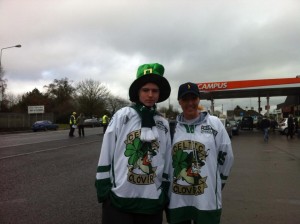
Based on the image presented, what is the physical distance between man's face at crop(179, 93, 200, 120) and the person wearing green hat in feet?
1.33

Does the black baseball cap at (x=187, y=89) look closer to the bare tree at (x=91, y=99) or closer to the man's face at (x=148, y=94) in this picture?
the man's face at (x=148, y=94)

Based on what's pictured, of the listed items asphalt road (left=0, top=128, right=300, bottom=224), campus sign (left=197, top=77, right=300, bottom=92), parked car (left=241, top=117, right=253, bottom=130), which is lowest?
asphalt road (left=0, top=128, right=300, bottom=224)

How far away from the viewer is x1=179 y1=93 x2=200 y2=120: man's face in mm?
3143

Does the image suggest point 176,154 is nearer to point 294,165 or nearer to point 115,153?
point 115,153

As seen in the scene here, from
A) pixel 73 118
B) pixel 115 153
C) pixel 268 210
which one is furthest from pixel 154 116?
pixel 73 118

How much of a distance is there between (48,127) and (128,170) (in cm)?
4653

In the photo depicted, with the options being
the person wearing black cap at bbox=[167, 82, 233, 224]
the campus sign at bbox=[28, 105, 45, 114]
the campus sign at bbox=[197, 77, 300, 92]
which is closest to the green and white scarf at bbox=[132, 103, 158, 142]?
the person wearing black cap at bbox=[167, 82, 233, 224]

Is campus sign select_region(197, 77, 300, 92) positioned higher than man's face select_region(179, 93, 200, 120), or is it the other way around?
campus sign select_region(197, 77, 300, 92)

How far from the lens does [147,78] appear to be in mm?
2902

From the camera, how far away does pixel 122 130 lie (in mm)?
2742

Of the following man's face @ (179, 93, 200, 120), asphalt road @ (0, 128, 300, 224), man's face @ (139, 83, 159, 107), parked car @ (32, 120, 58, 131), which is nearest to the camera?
man's face @ (139, 83, 159, 107)

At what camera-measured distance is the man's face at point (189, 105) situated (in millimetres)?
3143

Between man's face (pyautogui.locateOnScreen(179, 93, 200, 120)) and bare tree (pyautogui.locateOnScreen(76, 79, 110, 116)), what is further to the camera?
bare tree (pyautogui.locateOnScreen(76, 79, 110, 116))

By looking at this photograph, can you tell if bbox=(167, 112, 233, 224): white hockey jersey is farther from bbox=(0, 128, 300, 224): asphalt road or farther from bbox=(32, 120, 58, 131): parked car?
bbox=(32, 120, 58, 131): parked car
